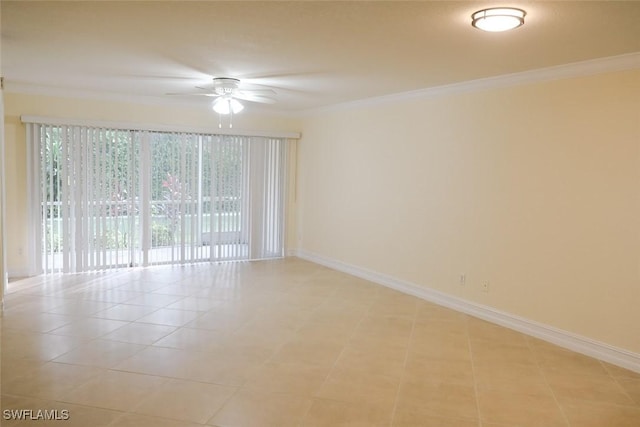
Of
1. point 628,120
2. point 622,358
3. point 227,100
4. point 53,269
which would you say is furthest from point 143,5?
point 53,269

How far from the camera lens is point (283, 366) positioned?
351 cm

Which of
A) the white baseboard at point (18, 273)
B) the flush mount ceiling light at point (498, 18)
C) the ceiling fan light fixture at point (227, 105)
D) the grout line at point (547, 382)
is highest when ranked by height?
the flush mount ceiling light at point (498, 18)

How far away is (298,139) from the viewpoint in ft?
25.0

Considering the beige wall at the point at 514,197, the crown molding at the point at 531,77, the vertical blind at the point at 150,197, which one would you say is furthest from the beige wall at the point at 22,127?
the crown molding at the point at 531,77

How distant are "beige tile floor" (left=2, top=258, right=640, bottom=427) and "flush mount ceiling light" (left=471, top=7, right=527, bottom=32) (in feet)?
7.50

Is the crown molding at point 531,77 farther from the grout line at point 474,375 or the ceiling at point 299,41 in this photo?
the grout line at point 474,375

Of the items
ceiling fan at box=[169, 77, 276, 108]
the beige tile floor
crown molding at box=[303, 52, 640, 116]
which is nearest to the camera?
the beige tile floor

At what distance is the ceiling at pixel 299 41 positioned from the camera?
2760 millimetres

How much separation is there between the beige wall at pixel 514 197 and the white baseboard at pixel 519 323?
6 cm

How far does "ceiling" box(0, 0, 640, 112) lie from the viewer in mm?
2760

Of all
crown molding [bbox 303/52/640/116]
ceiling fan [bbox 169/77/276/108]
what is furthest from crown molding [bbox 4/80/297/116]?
crown molding [bbox 303/52/640/116]

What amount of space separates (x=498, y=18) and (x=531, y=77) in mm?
1687

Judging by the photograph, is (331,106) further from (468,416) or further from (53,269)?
(468,416)

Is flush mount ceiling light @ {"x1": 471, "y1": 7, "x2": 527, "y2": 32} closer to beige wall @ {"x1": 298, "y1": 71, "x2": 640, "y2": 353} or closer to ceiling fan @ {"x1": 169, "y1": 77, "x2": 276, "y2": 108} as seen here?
beige wall @ {"x1": 298, "y1": 71, "x2": 640, "y2": 353}
